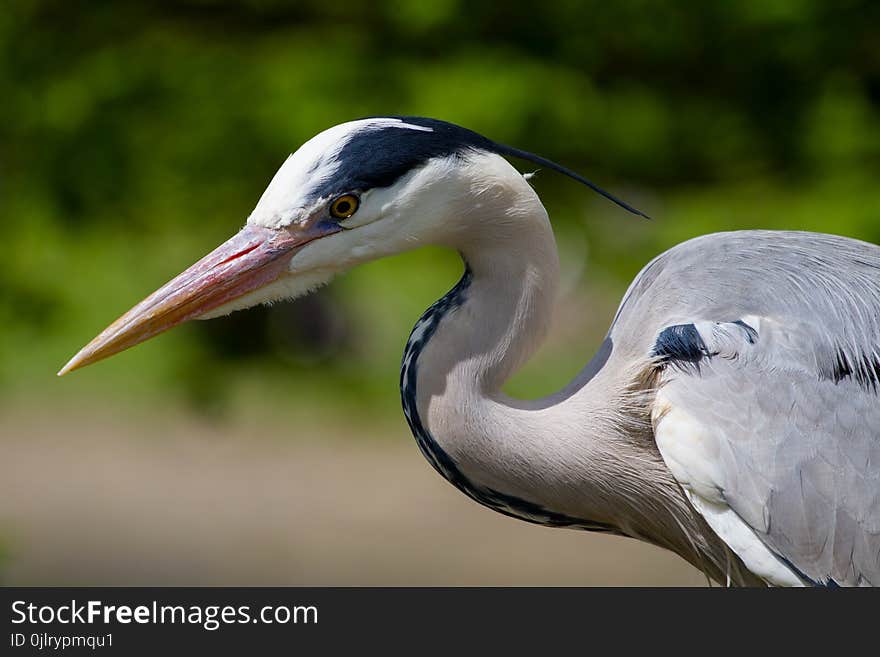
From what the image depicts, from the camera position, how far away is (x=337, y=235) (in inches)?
63.6

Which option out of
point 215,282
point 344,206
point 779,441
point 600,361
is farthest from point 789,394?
point 215,282

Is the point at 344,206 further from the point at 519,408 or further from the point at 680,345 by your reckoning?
the point at 680,345

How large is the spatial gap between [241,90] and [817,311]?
1.91 meters

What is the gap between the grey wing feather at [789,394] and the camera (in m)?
1.59

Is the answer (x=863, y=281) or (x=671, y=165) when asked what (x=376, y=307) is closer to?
(x=671, y=165)

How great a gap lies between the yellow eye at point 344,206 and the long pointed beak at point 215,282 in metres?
0.02

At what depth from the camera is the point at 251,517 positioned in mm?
4551

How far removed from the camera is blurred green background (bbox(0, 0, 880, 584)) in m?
3.03

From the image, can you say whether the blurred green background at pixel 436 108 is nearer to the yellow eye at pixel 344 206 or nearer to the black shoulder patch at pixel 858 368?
the black shoulder patch at pixel 858 368

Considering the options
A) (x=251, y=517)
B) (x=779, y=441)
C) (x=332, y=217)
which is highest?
(x=251, y=517)

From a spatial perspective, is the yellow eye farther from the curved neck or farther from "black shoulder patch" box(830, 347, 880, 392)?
"black shoulder patch" box(830, 347, 880, 392)

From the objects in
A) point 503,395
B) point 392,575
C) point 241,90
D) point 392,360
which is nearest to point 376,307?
point 392,360

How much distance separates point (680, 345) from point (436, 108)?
146cm

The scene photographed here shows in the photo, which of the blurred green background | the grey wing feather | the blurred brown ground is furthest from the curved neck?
the blurred brown ground
